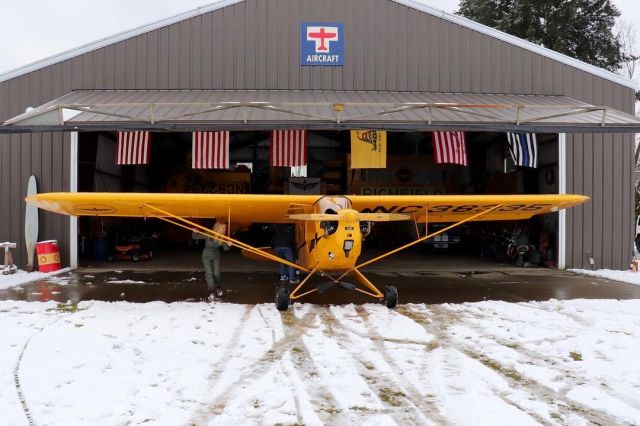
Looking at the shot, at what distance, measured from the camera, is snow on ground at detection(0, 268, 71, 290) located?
930cm

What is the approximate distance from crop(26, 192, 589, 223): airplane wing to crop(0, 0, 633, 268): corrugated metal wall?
5.15m

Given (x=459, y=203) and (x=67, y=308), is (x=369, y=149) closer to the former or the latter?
(x=459, y=203)

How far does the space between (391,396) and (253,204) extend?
4150mm

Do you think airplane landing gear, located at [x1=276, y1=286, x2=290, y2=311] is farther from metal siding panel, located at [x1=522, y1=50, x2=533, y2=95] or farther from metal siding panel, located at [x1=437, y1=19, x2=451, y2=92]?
metal siding panel, located at [x1=522, y1=50, x2=533, y2=95]

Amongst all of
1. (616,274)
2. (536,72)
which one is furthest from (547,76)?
(616,274)

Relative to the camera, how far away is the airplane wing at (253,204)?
664 cm

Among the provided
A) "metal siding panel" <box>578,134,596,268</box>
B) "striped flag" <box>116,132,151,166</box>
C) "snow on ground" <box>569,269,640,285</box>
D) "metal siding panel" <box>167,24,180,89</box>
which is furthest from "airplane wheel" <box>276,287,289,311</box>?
"metal siding panel" <box>578,134,596,268</box>

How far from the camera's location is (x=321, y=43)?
12.3 m

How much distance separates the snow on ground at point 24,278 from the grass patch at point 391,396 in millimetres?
8093

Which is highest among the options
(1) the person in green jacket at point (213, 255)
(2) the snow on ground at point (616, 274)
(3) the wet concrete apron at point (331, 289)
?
(1) the person in green jacket at point (213, 255)

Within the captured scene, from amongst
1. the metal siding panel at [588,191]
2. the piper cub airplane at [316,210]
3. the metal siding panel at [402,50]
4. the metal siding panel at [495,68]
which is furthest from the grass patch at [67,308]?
the metal siding panel at [588,191]

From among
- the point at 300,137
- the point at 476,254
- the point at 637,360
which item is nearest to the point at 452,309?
the point at 637,360

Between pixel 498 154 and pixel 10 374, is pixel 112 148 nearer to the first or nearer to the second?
pixel 10 374

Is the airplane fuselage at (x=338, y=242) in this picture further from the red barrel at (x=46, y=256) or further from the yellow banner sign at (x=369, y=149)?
the red barrel at (x=46, y=256)
